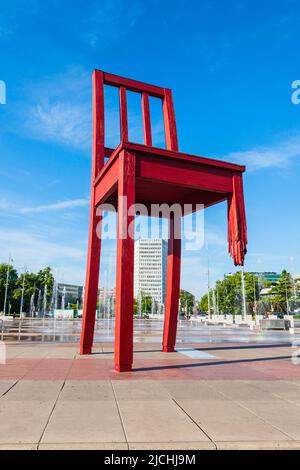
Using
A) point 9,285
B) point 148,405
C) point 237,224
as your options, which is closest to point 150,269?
point 9,285

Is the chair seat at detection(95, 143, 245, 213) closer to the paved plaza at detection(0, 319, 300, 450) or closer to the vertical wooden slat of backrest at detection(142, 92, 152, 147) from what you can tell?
the vertical wooden slat of backrest at detection(142, 92, 152, 147)

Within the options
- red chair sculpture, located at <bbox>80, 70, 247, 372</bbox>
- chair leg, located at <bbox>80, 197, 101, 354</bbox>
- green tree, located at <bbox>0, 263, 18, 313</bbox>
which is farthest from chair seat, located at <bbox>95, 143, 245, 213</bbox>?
green tree, located at <bbox>0, 263, 18, 313</bbox>

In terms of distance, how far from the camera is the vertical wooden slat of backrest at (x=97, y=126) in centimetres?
1028

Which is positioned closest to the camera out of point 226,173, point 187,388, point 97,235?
point 187,388

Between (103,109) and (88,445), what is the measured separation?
9001mm

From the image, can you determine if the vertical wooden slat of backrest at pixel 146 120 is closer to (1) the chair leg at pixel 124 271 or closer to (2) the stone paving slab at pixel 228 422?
(1) the chair leg at pixel 124 271

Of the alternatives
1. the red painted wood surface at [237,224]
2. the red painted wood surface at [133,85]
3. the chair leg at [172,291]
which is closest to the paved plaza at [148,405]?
the chair leg at [172,291]

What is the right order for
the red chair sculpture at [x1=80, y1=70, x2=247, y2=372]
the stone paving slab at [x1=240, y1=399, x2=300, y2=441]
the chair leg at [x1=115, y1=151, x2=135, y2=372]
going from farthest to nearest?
the red chair sculpture at [x1=80, y1=70, x2=247, y2=372]
the chair leg at [x1=115, y1=151, x2=135, y2=372]
the stone paving slab at [x1=240, y1=399, x2=300, y2=441]

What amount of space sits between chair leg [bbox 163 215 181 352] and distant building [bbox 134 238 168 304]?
469 feet

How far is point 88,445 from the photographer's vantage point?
3.29 m

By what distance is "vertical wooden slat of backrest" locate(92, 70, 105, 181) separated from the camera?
33.7ft

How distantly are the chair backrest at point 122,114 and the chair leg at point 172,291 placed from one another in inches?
110

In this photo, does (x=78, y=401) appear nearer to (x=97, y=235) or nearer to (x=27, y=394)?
(x=27, y=394)
